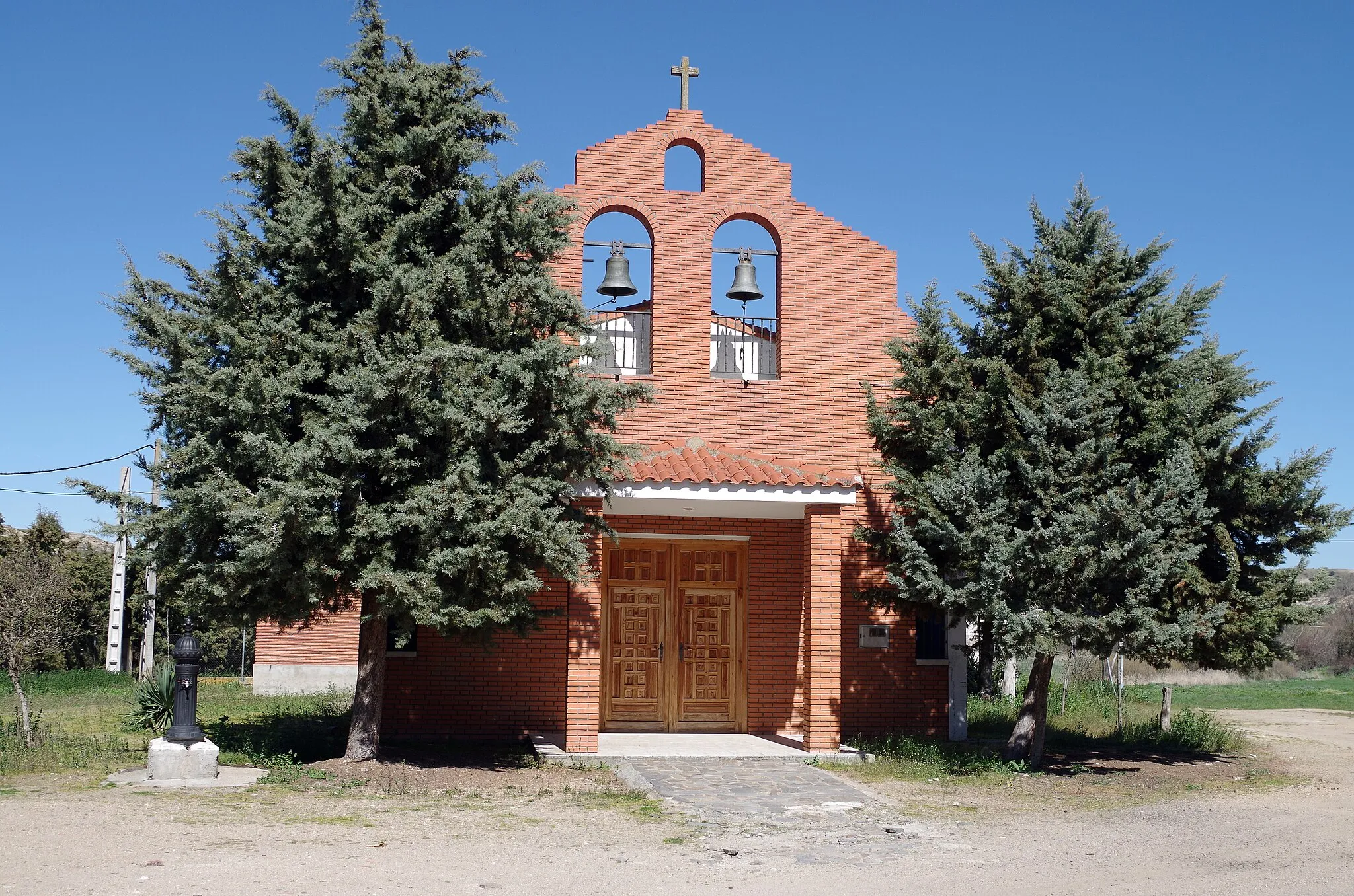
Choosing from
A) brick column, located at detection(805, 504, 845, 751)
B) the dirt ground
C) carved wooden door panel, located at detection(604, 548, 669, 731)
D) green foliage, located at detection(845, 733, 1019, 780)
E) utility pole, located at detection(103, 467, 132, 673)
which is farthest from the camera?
utility pole, located at detection(103, 467, 132, 673)

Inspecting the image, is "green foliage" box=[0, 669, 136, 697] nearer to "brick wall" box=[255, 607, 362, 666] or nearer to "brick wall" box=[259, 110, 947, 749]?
"brick wall" box=[255, 607, 362, 666]

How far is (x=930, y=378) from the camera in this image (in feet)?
44.6

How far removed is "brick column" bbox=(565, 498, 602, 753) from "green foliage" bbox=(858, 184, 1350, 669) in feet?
11.4

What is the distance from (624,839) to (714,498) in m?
5.54

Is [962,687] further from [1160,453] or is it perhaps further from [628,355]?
[628,355]

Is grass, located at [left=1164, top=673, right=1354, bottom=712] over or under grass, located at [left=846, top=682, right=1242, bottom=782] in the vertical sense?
under

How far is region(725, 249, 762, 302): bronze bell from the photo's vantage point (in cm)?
1584

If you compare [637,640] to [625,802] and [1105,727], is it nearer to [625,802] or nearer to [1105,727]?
[625,802]

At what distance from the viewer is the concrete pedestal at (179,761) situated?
10.9 m

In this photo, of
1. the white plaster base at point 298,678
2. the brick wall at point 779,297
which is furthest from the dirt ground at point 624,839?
the white plaster base at point 298,678

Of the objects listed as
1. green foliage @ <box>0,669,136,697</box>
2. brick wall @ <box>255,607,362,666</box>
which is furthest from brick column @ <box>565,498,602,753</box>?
green foliage @ <box>0,669,136,697</box>

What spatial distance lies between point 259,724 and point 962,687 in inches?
382

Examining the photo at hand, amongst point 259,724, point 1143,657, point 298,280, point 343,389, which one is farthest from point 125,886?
point 1143,657

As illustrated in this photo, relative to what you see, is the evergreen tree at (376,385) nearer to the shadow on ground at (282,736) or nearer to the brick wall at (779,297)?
the shadow on ground at (282,736)
